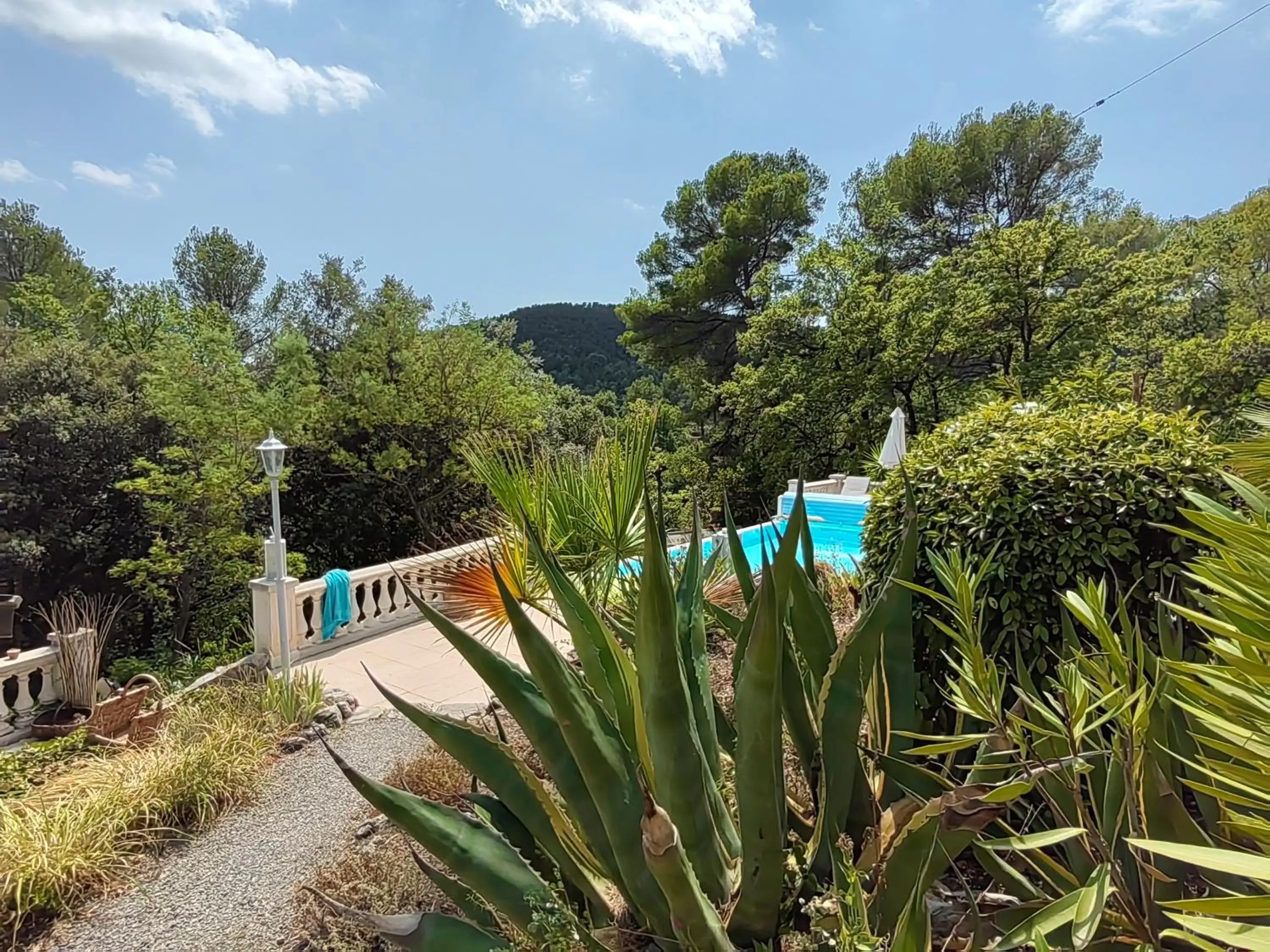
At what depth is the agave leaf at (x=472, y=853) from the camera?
1413 millimetres

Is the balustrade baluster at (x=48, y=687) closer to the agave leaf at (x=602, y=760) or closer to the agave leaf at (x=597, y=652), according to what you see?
the agave leaf at (x=597, y=652)

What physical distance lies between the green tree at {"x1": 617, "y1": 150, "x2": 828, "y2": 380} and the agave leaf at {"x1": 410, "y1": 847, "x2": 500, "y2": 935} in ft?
59.1

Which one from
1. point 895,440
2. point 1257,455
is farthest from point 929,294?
point 1257,455

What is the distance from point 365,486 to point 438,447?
1.82 metres

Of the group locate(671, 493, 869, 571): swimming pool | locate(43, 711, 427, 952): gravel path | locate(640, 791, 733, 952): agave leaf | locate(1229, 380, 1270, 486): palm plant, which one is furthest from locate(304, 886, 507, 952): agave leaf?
locate(671, 493, 869, 571): swimming pool

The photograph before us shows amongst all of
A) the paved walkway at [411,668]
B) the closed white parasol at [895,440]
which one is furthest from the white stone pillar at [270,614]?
the closed white parasol at [895,440]

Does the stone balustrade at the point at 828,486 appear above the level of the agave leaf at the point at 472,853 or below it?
below

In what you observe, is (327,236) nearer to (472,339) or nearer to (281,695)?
(472,339)

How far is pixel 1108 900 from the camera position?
1.31 metres

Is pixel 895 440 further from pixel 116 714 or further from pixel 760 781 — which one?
pixel 116 714

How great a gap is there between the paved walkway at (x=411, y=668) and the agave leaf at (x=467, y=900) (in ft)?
8.79

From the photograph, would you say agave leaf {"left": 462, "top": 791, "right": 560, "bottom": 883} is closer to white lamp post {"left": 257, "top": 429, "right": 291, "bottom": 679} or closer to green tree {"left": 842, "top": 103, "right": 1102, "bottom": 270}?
white lamp post {"left": 257, "top": 429, "right": 291, "bottom": 679}

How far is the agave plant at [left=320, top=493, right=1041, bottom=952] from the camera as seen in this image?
1189 mm

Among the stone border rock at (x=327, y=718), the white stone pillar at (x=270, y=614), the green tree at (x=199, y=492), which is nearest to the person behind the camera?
the stone border rock at (x=327, y=718)
